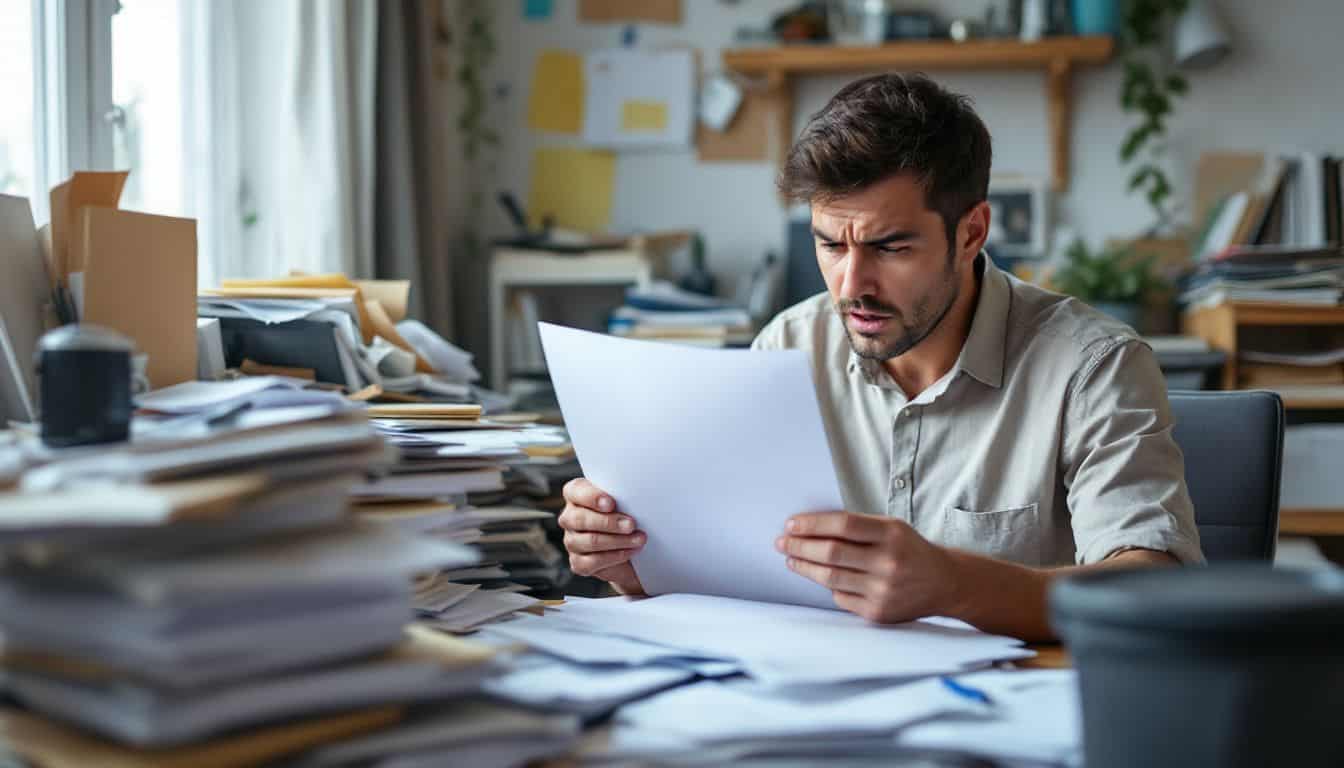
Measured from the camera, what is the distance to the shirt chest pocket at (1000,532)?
55.2 inches

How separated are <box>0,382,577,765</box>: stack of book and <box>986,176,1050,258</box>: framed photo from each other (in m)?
2.81

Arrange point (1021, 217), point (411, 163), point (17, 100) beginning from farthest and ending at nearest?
point (1021, 217) < point (411, 163) < point (17, 100)

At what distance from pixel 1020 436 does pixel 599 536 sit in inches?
20.5

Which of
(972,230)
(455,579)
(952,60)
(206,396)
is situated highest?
(952,60)

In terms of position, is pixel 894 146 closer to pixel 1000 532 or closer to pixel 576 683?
pixel 1000 532

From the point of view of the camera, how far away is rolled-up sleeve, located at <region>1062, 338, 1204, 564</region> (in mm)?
1230

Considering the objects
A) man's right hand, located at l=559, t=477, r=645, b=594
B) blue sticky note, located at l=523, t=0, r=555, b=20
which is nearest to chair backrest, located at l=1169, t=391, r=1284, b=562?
man's right hand, located at l=559, t=477, r=645, b=594

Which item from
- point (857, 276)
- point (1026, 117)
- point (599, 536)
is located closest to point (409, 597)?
point (599, 536)

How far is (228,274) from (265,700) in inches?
75.8

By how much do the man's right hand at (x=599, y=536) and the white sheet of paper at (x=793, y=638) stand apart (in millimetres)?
74

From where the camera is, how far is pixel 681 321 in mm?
2842

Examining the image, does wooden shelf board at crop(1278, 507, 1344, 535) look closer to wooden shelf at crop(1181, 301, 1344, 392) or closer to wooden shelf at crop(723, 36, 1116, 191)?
wooden shelf at crop(1181, 301, 1344, 392)

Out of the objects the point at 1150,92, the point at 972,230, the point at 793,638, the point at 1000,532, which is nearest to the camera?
the point at 793,638

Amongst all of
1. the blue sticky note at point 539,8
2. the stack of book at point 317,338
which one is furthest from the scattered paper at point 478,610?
the blue sticky note at point 539,8
